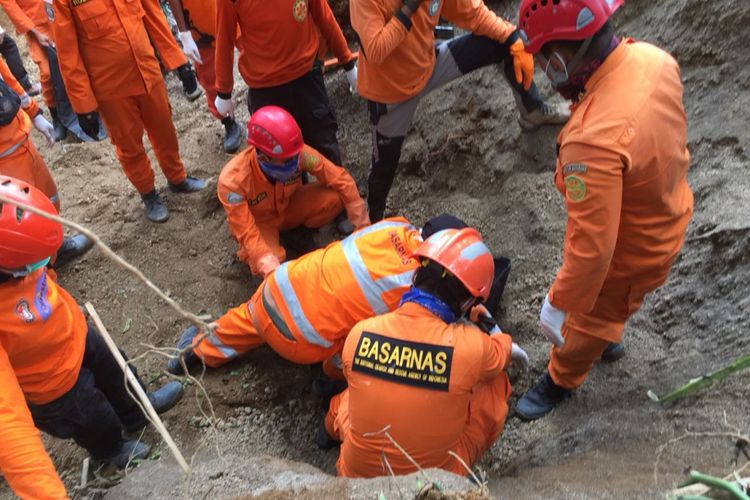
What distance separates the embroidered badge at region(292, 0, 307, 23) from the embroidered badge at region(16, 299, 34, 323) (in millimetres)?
2247

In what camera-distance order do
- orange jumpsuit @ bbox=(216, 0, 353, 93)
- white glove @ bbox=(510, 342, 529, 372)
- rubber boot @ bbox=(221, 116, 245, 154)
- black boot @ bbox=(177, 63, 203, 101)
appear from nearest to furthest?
white glove @ bbox=(510, 342, 529, 372)
orange jumpsuit @ bbox=(216, 0, 353, 93)
rubber boot @ bbox=(221, 116, 245, 154)
black boot @ bbox=(177, 63, 203, 101)

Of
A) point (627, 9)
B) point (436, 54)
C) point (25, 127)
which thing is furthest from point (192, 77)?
point (627, 9)

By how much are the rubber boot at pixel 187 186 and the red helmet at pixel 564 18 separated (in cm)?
344

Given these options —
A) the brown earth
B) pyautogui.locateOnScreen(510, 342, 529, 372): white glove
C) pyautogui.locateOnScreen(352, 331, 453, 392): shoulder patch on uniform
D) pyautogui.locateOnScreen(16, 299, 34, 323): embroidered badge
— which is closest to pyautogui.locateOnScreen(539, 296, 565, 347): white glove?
pyautogui.locateOnScreen(510, 342, 529, 372): white glove

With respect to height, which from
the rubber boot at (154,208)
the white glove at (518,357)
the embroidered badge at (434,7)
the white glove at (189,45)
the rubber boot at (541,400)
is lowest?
the rubber boot at (154,208)

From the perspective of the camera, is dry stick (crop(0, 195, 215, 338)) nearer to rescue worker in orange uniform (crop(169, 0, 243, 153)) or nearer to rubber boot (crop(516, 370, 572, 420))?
rubber boot (crop(516, 370, 572, 420))

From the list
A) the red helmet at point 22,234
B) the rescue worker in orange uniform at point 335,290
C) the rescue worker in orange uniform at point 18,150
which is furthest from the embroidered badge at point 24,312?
the rescue worker in orange uniform at point 18,150

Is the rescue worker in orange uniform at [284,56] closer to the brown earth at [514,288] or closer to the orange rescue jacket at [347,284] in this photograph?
the brown earth at [514,288]

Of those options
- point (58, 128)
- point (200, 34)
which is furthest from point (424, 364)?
point (58, 128)

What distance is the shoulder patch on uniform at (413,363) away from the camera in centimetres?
206

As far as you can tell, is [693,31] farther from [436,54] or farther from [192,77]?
[192,77]

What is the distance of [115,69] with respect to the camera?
12.3ft

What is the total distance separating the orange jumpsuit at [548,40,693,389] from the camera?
1.78 m

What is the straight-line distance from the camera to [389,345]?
208cm
